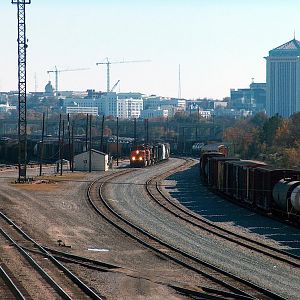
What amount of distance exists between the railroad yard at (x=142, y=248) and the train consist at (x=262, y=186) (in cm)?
75

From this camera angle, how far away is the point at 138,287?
81.1 feet

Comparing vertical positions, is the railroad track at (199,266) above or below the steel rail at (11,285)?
below

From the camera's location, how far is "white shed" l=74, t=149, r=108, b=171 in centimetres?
9144

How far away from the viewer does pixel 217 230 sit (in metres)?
38.3

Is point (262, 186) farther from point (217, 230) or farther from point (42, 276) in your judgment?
point (42, 276)

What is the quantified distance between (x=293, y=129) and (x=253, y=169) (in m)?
81.3

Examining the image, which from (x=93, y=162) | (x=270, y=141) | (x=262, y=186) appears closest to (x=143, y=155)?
(x=93, y=162)

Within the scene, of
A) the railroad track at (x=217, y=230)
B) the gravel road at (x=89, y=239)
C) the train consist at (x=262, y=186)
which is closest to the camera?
the gravel road at (x=89, y=239)

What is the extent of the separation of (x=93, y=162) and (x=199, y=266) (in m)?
63.9

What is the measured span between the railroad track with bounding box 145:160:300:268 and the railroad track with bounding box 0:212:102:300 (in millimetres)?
7263

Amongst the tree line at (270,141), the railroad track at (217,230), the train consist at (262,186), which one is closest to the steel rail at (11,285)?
the railroad track at (217,230)

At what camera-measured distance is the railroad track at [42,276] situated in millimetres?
23688

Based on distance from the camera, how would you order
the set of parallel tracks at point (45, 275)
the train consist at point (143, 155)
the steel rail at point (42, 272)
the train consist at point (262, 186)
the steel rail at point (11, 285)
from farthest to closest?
the train consist at point (143, 155) → the train consist at point (262, 186) → the set of parallel tracks at point (45, 275) → the steel rail at point (42, 272) → the steel rail at point (11, 285)

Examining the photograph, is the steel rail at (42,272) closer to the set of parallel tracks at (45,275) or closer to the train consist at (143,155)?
the set of parallel tracks at (45,275)
